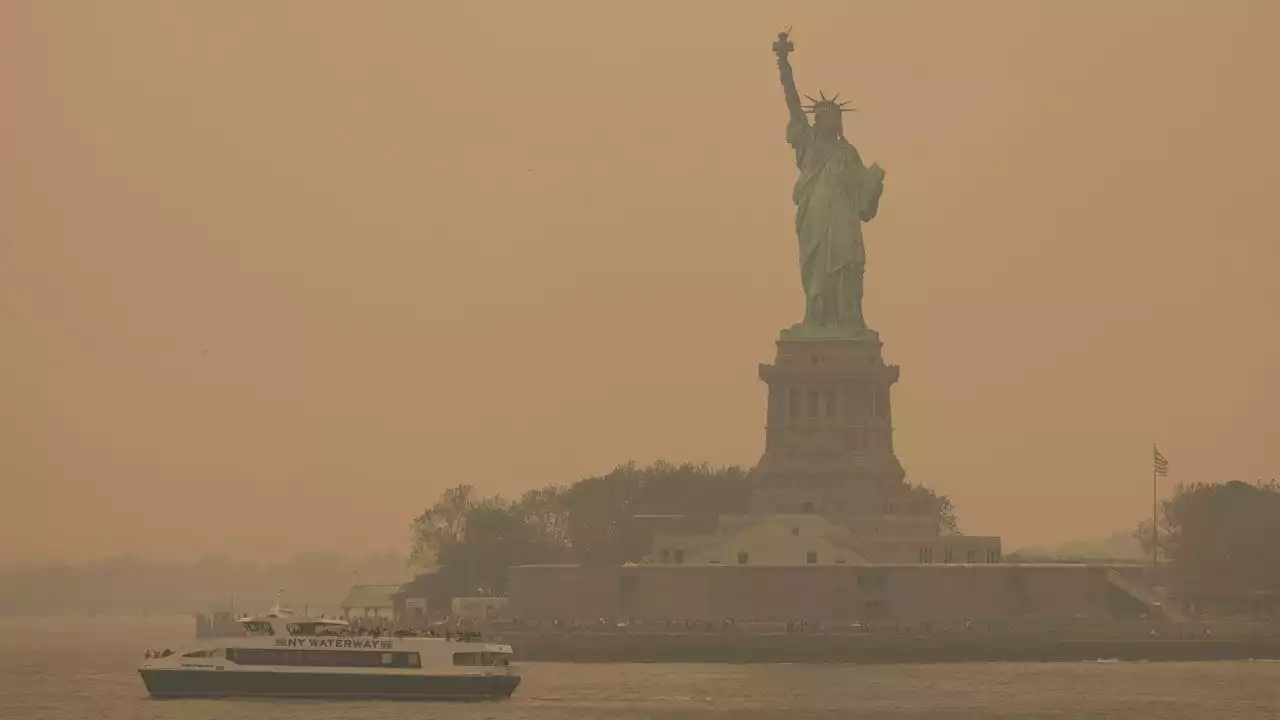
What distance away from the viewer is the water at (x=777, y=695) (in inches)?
4704

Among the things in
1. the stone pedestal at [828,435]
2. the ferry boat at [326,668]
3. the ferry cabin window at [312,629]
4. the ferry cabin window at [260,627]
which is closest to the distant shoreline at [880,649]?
the stone pedestal at [828,435]

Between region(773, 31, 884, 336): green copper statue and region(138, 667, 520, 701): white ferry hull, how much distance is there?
50.0 meters

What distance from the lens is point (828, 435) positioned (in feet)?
558

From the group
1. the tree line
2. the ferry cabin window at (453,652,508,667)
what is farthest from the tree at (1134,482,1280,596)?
the ferry cabin window at (453,652,508,667)

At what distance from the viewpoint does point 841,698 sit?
421 ft

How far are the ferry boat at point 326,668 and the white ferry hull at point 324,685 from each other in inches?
1.5

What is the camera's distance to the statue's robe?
6757 inches

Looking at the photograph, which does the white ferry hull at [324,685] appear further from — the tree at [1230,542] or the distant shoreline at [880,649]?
the tree at [1230,542]

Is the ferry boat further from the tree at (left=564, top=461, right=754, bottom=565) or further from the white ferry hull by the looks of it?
the tree at (left=564, top=461, right=754, bottom=565)

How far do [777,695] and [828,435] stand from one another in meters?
41.1

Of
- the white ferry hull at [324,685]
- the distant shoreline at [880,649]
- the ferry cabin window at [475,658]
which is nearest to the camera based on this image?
the white ferry hull at [324,685]

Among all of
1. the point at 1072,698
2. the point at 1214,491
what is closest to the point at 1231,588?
the point at 1214,491

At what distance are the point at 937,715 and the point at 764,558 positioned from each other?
45002 millimetres

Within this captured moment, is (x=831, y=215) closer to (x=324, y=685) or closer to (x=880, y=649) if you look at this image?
(x=880, y=649)
